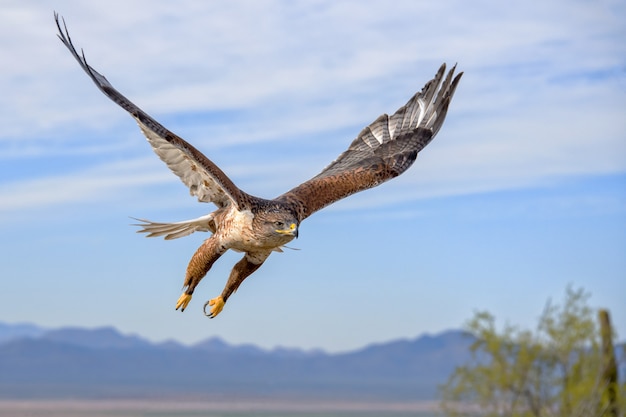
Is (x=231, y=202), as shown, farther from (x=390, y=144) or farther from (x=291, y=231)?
(x=390, y=144)

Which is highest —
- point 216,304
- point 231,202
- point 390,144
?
point 390,144

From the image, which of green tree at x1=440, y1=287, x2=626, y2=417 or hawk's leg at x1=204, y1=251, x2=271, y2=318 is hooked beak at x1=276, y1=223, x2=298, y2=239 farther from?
green tree at x1=440, y1=287, x2=626, y2=417

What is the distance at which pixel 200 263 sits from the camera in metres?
13.5

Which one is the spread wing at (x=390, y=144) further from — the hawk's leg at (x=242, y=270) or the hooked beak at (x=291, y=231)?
the hooked beak at (x=291, y=231)

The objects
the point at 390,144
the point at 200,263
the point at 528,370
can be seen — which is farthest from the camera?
the point at 528,370

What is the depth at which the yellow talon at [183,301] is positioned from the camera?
13.2m

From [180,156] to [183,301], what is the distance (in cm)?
171

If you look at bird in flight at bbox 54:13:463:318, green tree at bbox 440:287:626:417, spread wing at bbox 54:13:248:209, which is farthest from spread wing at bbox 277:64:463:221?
green tree at bbox 440:287:626:417

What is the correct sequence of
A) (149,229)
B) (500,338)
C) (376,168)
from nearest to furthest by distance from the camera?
1. (149,229)
2. (376,168)
3. (500,338)

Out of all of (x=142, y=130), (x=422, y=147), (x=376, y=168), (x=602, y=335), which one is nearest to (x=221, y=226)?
(x=142, y=130)

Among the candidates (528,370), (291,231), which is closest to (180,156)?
(291,231)

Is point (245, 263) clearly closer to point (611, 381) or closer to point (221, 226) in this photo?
point (221, 226)

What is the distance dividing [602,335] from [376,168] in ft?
63.5

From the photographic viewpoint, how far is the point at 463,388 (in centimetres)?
3550
